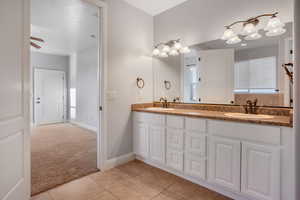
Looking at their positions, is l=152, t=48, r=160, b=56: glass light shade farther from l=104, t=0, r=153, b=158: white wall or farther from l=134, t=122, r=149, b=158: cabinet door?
l=134, t=122, r=149, b=158: cabinet door

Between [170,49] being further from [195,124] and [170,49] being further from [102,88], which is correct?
[195,124]

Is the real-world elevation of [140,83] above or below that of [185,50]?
below

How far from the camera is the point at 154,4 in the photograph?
2.66 m

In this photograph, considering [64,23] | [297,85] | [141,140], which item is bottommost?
[141,140]

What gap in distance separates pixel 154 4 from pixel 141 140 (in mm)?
2370

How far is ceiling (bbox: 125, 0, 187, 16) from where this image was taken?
8.46 ft

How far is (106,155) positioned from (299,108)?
7.42 feet

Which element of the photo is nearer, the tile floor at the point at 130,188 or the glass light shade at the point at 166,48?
the tile floor at the point at 130,188

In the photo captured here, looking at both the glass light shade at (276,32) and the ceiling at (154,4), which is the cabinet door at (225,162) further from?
the ceiling at (154,4)

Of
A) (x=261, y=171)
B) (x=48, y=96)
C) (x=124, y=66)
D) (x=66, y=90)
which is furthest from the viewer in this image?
(x=66, y=90)

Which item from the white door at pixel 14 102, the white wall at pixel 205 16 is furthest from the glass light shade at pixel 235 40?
the white door at pixel 14 102

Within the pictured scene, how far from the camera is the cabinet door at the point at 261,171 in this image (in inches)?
52.4

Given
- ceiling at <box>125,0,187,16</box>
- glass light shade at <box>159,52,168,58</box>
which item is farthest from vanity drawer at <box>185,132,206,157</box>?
ceiling at <box>125,0,187,16</box>

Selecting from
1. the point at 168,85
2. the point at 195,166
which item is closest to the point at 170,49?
the point at 168,85
